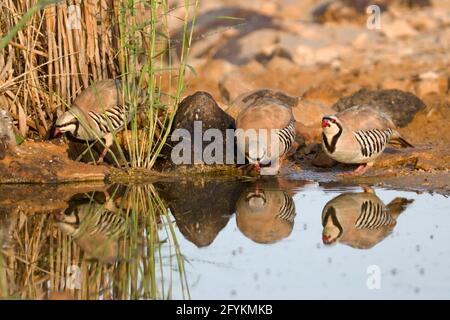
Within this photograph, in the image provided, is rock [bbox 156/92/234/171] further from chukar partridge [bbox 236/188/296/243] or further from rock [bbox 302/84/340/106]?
rock [bbox 302/84/340/106]

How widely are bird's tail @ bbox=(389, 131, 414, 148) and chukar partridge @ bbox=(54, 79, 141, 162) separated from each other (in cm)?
279

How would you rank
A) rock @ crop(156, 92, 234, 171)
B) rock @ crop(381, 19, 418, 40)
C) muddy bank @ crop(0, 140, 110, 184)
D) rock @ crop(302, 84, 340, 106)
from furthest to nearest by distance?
rock @ crop(381, 19, 418, 40) < rock @ crop(302, 84, 340, 106) < rock @ crop(156, 92, 234, 171) < muddy bank @ crop(0, 140, 110, 184)

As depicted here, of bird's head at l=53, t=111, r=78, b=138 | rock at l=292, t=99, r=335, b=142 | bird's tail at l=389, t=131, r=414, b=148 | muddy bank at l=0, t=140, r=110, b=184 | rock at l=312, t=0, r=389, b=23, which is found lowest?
muddy bank at l=0, t=140, r=110, b=184

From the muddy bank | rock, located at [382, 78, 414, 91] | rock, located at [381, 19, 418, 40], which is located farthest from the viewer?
rock, located at [381, 19, 418, 40]

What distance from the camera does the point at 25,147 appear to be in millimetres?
9484

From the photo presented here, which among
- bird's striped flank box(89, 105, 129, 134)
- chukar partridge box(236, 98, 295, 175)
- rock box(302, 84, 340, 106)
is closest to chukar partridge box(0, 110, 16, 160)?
bird's striped flank box(89, 105, 129, 134)

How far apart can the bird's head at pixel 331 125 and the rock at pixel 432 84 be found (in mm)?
3229

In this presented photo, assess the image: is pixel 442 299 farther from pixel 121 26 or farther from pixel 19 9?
pixel 19 9

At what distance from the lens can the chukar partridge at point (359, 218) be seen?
7285 mm

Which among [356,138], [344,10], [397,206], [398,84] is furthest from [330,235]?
[344,10]

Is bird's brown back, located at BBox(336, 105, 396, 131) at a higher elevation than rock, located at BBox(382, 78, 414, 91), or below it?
below

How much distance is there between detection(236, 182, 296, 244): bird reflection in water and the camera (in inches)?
294
